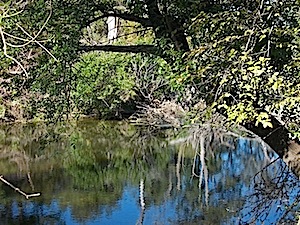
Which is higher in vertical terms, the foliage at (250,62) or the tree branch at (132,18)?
the tree branch at (132,18)

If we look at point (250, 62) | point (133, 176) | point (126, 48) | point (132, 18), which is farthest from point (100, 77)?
point (250, 62)

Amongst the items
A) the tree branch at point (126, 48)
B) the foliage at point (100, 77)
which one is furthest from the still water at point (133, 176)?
the tree branch at point (126, 48)

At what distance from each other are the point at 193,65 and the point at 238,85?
1.52 feet

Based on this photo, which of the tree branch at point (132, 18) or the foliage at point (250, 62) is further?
the tree branch at point (132, 18)

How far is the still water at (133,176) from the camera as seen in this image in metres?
7.00

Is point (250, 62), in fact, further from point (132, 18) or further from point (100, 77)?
point (100, 77)

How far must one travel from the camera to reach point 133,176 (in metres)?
8.98

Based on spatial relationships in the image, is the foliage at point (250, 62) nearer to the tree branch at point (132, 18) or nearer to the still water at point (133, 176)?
the tree branch at point (132, 18)

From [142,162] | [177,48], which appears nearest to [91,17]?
[177,48]

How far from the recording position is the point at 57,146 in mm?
10719

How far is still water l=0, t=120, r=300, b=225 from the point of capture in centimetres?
700

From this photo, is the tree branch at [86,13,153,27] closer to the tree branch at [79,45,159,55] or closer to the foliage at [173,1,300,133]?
the tree branch at [79,45,159,55]

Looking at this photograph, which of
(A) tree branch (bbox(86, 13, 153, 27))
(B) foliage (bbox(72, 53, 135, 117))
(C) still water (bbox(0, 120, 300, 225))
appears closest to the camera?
(A) tree branch (bbox(86, 13, 153, 27))

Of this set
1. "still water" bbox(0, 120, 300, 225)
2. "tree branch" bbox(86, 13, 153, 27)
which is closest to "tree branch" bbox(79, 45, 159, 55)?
"tree branch" bbox(86, 13, 153, 27)
